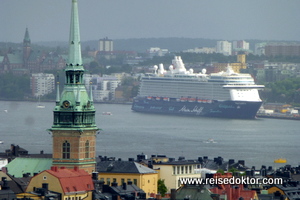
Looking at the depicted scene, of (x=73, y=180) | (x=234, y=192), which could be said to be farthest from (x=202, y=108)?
(x=234, y=192)

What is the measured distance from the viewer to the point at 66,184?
68.4 feet

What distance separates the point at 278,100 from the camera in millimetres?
96875

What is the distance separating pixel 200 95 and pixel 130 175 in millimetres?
64024

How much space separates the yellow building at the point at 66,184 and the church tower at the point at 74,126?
1.40 m

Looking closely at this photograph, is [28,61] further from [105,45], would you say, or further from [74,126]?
[74,126]

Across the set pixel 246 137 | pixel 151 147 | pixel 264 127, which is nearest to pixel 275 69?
pixel 264 127

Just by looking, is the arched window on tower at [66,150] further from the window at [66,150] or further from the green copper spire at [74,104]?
the green copper spire at [74,104]

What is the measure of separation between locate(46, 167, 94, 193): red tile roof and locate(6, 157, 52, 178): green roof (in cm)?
257

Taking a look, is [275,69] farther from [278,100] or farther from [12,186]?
[12,186]

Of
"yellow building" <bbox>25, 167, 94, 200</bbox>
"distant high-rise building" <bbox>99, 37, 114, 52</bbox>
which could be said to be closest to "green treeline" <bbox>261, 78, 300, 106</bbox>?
"yellow building" <bbox>25, 167, 94, 200</bbox>

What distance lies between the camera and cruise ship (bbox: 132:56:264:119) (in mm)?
82375

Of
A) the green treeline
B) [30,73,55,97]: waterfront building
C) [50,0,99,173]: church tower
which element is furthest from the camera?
[30,73,55,97]: waterfront building

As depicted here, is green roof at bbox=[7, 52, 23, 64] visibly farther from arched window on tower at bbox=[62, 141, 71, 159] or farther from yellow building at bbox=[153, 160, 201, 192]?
arched window on tower at bbox=[62, 141, 71, 159]

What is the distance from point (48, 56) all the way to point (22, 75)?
13.4 metres
